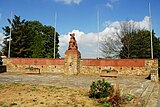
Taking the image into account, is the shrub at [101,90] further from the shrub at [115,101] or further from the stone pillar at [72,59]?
the stone pillar at [72,59]

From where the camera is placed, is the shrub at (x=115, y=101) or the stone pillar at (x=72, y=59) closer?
the shrub at (x=115, y=101)

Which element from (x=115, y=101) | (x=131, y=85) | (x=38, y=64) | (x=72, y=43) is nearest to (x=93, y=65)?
(x=72, y=43)

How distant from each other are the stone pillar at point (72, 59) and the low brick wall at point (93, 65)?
128cm

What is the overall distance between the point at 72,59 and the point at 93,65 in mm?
2471

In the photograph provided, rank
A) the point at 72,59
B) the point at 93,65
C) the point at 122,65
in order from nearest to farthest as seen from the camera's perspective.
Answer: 1. the point at 72,59
2. the point at 122,65
3. the point at 93,65

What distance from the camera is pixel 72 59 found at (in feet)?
66.7

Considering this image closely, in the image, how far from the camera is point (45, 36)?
4459 cm

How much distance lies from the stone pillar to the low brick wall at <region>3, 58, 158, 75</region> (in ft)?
4.20

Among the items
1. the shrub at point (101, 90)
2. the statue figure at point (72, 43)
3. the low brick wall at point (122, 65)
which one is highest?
the statue figure at point (72, 43)

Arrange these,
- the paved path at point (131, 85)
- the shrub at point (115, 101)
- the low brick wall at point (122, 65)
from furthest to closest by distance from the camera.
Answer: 1. the low brick wall at point (122, 65)
2. the paved path at point (131, 85)
3. the shrub at point (115, 101)

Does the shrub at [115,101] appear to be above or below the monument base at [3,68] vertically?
below

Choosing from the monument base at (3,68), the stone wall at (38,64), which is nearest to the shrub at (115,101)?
the stone wall at (38,64)

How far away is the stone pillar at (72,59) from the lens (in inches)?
799

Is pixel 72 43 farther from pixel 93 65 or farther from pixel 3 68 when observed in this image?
pixel 3 68
